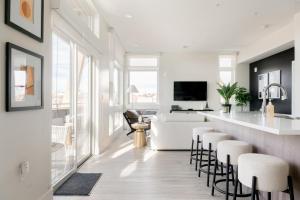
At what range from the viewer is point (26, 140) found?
2121 mm

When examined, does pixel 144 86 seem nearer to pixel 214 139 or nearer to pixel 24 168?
pixel 214 139

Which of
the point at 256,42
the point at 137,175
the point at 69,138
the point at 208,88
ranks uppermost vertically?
the point at 256,42

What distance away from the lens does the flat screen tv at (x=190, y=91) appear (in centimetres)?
895

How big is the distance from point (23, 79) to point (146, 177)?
7.29 ft

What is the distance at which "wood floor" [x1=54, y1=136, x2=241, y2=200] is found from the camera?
2.83 metres

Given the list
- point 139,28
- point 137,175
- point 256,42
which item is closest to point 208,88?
point 256,42

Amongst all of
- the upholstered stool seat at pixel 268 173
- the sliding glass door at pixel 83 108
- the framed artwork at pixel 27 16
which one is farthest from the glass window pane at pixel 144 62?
the upholstered stool seat at pixel 268 173

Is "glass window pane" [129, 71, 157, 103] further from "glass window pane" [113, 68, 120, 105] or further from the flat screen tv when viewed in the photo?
"glass window pane" [113, 68, 120, 105]

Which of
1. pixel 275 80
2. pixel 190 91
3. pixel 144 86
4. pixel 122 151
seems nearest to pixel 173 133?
pixel 122 151

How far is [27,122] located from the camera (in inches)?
83.7

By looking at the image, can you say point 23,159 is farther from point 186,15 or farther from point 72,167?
point 186,15

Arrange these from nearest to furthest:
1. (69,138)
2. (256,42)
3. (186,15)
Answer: (69,138), (186,15), (256,42)

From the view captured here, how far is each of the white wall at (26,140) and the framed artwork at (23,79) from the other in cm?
5

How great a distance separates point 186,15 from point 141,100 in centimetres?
458
